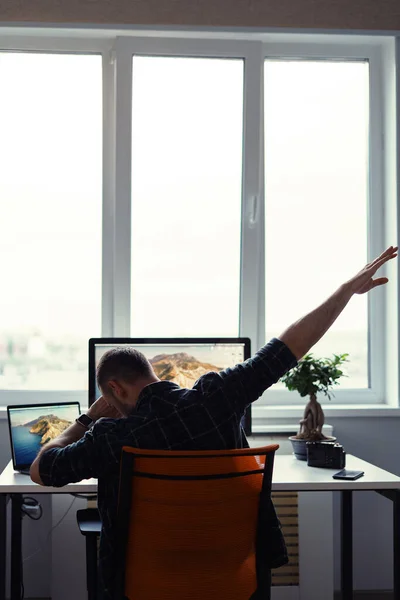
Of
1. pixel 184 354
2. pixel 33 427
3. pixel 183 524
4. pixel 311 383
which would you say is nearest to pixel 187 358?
pixel 184 354

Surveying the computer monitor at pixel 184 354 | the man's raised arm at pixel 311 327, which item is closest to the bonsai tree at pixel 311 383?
the computer monitor at pixel 184 354

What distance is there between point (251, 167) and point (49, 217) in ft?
3.16

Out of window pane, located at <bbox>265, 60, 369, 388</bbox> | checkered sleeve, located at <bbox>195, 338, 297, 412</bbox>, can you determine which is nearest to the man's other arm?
checkered sleeve, located at <bbox>195, 338, 297, 412</bbox>

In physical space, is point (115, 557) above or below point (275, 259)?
below

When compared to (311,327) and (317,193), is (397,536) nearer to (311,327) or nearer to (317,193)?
(311,327)

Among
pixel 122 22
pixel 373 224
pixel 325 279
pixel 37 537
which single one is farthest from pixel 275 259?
pixel 37 537

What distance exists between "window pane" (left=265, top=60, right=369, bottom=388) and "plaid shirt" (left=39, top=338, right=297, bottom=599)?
1845 mm

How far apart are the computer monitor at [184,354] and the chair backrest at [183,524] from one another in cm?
118

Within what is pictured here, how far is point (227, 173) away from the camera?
363 cm

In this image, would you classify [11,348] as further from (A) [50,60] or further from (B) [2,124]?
(A) [50,60]

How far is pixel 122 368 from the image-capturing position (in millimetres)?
1920

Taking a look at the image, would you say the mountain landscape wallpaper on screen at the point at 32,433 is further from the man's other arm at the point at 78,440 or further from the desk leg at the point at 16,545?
the man's other arm at the point at 78,440

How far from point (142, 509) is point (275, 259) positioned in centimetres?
205

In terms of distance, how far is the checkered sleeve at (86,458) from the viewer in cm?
182
